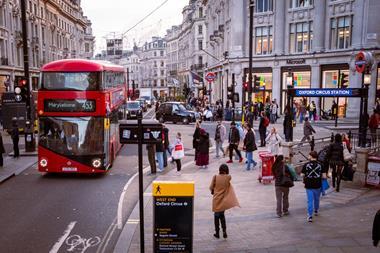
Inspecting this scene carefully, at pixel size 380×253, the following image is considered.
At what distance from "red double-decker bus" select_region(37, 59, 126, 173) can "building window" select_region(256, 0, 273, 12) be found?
101 feet

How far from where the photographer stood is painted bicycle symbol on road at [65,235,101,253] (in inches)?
328

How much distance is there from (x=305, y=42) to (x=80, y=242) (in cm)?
3530

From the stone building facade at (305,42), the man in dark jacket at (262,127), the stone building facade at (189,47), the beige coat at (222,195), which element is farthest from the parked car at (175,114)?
the beige coat at (222,195)

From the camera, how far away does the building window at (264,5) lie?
4094 centimetres

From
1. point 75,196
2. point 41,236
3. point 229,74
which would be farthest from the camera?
point 229,74

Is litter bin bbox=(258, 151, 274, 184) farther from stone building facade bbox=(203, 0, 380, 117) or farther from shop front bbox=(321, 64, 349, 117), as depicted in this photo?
shop front bbox=(321, 64, 349, 117)

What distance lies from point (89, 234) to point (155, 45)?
12506cm

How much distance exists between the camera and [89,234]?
915cm

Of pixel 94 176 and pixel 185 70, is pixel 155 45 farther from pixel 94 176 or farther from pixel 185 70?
pixel 94 176

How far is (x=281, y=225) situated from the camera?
30.0 ft

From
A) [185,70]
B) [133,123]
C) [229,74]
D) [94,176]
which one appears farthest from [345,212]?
[185,70]

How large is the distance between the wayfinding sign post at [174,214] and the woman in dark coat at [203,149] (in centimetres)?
895

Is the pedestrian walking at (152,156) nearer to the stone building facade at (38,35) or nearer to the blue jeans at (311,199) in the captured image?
the blue jeans at (311,199)

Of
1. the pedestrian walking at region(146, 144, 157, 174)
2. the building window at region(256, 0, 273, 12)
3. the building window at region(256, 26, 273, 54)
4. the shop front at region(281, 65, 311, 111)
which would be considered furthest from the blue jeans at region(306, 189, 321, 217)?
the building window at region(256, 0, 273, 12)
